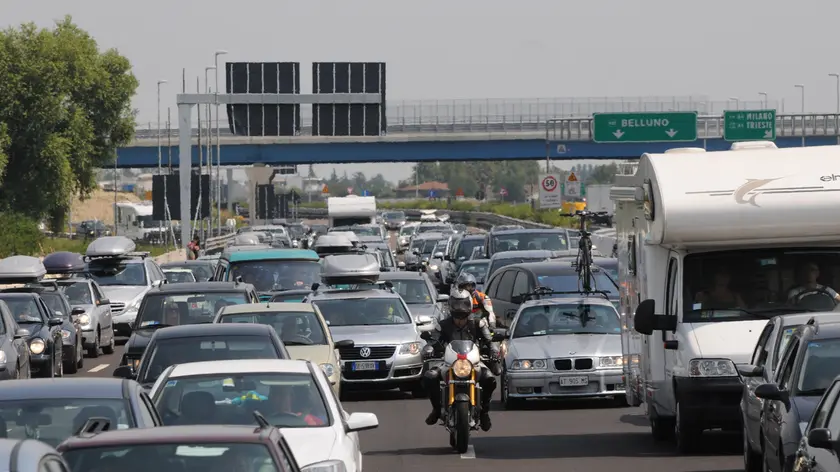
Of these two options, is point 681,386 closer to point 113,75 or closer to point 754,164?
point 754,164

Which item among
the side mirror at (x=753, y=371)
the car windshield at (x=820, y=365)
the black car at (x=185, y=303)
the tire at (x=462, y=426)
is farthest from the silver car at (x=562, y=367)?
the car windshield at (x=820, y=365)

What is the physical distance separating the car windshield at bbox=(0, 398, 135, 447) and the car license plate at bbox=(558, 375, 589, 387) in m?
11.0

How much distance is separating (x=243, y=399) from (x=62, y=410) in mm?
1857

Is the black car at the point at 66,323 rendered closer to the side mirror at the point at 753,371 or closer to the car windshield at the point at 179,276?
the car windshield at the point at 179,276

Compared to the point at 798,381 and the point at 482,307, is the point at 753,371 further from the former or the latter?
the point at 482,307

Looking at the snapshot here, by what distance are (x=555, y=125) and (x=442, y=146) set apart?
25.8ft

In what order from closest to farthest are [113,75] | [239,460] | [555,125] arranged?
[239,460] < [113,75] < [555,125]

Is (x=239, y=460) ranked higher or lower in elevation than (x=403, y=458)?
higher

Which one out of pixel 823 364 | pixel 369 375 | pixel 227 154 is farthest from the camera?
pixel 227 154

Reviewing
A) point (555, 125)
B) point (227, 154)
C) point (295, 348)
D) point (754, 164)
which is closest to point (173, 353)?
point (295, 348)

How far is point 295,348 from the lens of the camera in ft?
60.8

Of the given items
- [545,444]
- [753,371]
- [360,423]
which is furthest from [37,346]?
[360,423]

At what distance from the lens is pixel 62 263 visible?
111ft

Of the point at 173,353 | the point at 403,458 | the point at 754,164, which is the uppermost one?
the point at 754,164
